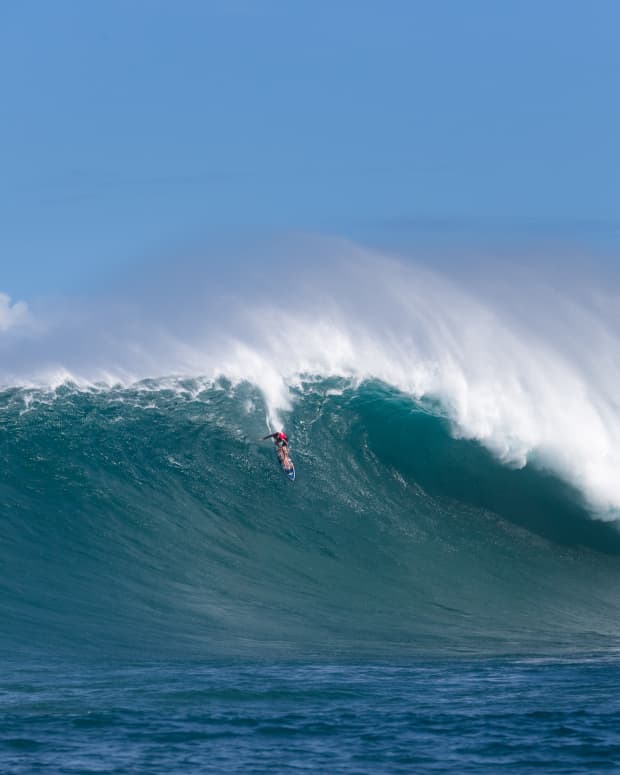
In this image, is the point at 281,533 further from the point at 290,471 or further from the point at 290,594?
the point at 290,594

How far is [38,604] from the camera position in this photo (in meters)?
12.6

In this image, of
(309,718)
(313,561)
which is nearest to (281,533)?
(313,561)

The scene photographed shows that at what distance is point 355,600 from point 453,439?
6348 mm

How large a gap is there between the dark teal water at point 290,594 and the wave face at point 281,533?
0.15 feet

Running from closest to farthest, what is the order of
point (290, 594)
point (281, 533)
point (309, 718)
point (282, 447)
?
point (309, 718) < point (290, 594) < point (281, 533) < point (282, 447)

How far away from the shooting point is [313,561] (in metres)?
15.2

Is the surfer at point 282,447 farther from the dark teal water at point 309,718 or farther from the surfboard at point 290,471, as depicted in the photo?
the dark teal water at point 309,718

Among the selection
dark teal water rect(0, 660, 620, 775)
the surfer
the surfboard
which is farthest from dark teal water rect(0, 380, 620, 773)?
the surfer

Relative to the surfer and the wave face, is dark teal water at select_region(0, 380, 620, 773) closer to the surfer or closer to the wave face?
the wave face

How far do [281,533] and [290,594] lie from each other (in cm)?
230

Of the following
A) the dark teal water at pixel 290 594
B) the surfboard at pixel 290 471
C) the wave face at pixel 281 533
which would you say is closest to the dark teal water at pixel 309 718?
the dark teal water at pixel 290 594

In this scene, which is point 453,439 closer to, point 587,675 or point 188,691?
point 587,675

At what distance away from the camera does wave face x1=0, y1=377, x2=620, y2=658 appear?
12.2 m

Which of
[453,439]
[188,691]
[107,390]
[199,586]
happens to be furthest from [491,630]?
[107,390]
